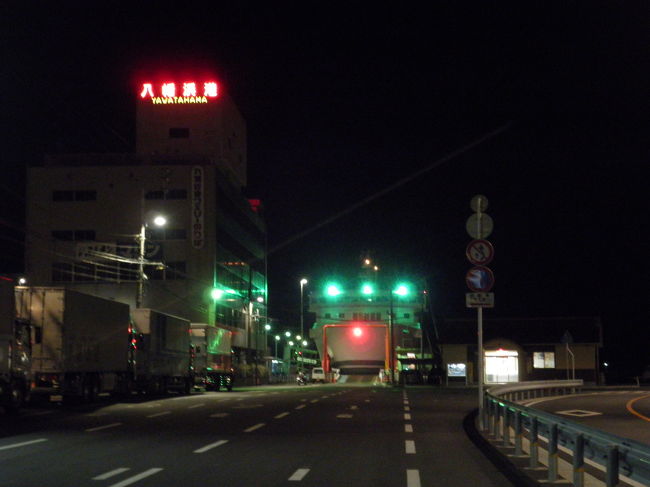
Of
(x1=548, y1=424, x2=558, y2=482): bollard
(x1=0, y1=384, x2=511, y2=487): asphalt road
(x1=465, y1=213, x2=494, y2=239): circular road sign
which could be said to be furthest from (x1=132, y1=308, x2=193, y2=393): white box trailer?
(x1=548, y1=424, x2=558, y2=482): bollard

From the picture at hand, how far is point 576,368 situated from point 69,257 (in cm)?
4065

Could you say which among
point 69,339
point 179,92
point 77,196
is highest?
point 179,92

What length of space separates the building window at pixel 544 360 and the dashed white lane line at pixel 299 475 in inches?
2004

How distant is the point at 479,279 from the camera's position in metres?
16.9

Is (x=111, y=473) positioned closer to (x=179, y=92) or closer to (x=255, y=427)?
(x=255, y=427)

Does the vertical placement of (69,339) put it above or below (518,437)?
above

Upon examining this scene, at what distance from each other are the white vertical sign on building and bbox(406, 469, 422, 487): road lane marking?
5543 cm

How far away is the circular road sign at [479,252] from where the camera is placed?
54.9ft

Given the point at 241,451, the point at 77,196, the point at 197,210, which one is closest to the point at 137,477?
the point at 241,451

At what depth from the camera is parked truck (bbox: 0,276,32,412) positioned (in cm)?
2333

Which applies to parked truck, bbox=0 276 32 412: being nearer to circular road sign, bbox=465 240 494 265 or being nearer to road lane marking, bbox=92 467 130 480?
road lane marking, bbox=92 467 130 480

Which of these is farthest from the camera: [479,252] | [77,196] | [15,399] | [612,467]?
[77,196]

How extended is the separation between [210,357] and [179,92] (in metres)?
37.6

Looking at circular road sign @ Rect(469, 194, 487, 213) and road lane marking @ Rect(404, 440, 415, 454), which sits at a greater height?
circular road sign @ Rect(469, 194, 487, 213)
